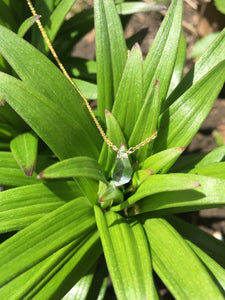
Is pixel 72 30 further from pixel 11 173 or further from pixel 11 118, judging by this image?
pixel 11 173

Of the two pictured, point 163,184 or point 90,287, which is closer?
point 163,184

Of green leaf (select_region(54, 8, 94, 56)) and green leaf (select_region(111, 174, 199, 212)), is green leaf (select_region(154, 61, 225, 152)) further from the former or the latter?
green leaf (select_region(54, 8, 94, 56))

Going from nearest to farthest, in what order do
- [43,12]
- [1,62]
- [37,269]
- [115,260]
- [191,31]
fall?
[115,260], [37,269], [1,62], [43,12], [191,31]

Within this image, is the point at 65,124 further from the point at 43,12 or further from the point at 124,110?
the point at 43,12

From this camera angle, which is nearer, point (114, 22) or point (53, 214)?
point (53, 214)

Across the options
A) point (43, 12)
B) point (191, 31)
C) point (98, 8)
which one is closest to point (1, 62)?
point (43, 12)

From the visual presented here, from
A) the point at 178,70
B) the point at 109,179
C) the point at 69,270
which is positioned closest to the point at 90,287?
the point at 69,270

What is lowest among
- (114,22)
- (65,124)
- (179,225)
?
(179,225)
